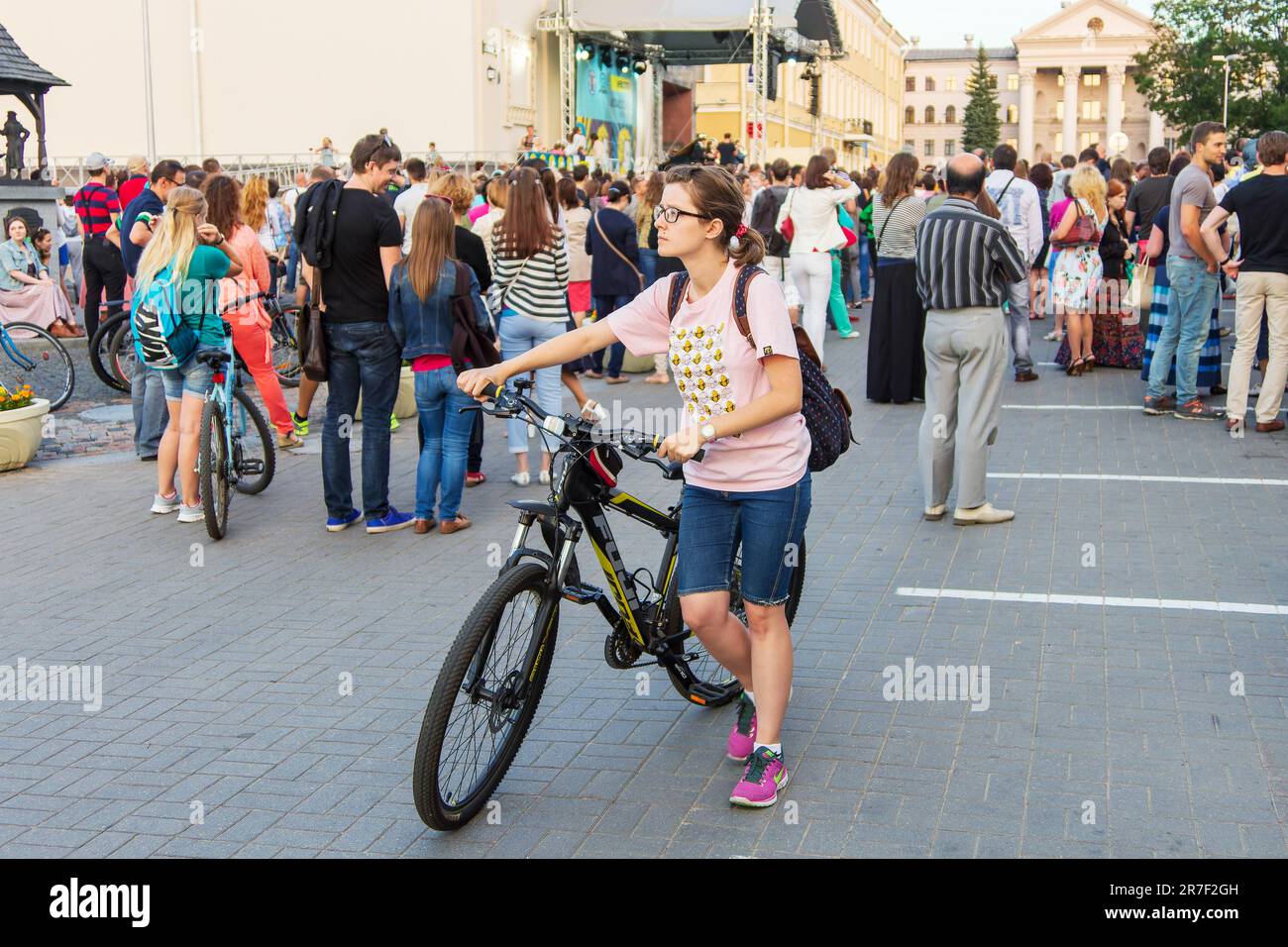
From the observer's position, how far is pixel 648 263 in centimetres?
1470

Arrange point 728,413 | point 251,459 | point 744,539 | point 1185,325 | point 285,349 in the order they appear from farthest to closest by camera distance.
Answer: point 285,349
point 1185,325
point 251,459
point 744,539
point 728,413

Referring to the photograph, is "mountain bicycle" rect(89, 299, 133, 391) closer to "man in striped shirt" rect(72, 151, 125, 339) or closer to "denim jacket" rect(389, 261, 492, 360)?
"man in striped shirt" rect(72, 151, 125, 339)

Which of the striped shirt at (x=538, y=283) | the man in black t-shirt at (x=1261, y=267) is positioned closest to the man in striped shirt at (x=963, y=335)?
the striped shirt at (x=538, y=283)

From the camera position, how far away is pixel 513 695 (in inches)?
171

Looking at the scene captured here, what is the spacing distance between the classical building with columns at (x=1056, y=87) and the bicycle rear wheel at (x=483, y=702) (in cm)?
12479

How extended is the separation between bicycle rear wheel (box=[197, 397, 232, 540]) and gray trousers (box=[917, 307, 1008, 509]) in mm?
4085

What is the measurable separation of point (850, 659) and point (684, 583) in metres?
1.63

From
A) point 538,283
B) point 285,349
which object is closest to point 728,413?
point 538,283

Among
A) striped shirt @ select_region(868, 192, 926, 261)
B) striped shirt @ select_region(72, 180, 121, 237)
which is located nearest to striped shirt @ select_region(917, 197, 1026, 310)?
striped shirt @ select_region(868, 192, 926, 261)

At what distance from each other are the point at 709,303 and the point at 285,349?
9856mm

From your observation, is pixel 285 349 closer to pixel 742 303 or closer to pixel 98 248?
pixel 98 248

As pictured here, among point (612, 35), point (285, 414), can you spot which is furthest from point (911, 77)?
point (285, 414)

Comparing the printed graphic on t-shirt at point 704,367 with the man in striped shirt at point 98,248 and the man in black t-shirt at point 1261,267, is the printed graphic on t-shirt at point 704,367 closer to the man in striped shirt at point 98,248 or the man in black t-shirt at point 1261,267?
the man in black t-shirt at point 1261,267

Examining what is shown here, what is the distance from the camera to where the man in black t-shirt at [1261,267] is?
9.85m
